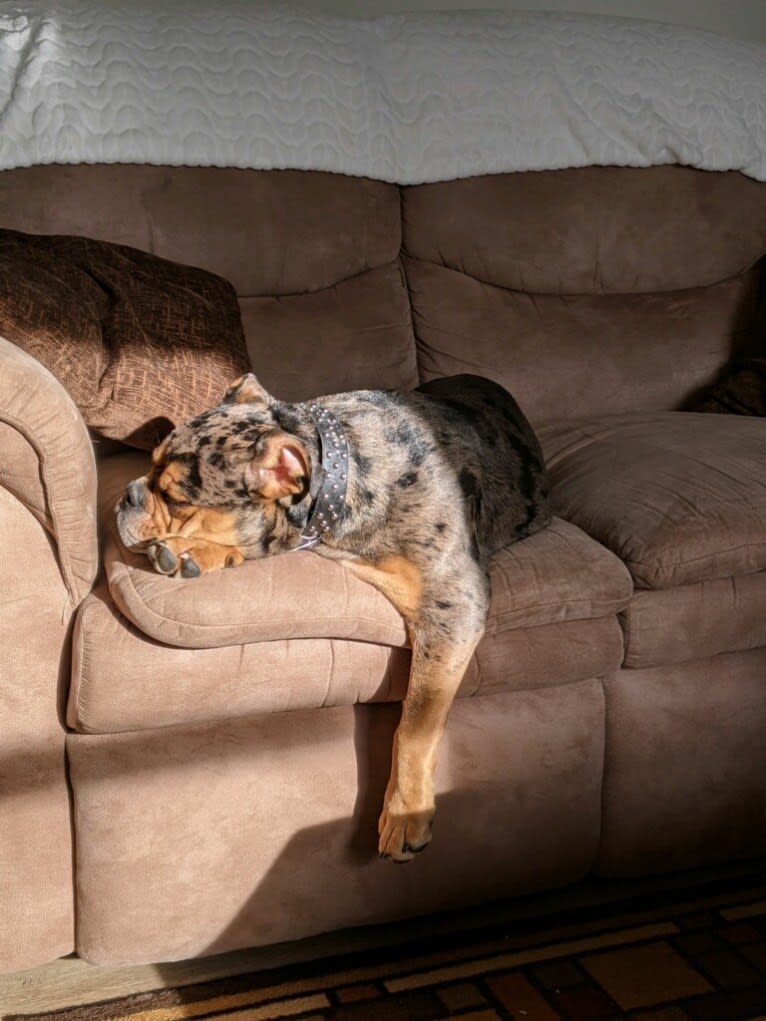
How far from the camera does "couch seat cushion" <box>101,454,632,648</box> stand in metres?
1.90

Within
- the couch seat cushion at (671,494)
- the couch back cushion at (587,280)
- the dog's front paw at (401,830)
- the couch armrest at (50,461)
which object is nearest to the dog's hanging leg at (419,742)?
the dog's front paw at (401,830)

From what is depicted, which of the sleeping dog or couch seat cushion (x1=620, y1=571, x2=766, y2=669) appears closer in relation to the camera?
the sleeping dog

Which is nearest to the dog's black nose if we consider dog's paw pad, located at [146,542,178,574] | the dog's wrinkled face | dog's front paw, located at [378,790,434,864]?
the dog's wrinkled face

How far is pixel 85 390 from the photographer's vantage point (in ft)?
7.32

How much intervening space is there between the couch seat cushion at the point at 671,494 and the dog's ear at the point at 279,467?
74 centimetres

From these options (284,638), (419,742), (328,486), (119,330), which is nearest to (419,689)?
(419,742)

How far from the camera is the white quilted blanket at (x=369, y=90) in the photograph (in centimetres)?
281

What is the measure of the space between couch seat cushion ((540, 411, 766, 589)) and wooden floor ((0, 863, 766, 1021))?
66cm

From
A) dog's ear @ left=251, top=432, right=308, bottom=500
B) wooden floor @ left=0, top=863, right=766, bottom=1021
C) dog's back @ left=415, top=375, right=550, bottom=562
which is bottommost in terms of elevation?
wooden floor @ left=0, top=863, right=766, bottom=1021

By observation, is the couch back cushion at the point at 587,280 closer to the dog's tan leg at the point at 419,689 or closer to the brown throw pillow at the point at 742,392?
the brown throw pillow at the point at 742,392

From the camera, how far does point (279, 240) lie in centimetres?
298

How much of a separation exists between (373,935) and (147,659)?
0.76 metres

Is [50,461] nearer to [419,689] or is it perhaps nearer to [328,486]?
[328,486]

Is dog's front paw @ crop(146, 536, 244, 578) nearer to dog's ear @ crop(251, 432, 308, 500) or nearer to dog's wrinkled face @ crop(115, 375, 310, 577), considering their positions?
dog's wrinkled face @ crop(115, 375, 310, 577)
